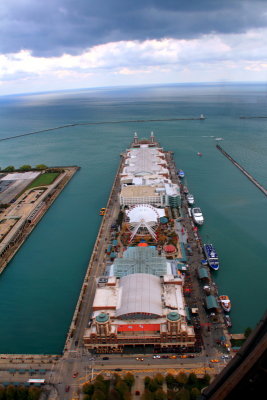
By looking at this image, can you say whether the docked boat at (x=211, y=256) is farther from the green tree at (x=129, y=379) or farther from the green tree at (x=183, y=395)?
the green tree at (x=129, y=379)

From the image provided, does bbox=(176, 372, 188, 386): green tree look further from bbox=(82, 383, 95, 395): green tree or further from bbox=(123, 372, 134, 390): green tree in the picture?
bbox=(82, 383, 95, 395): green tree

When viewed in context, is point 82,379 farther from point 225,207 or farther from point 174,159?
point 174,159

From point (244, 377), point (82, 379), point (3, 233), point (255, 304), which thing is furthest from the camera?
point (3, 233)

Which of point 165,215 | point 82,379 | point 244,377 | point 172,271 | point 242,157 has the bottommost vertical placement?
point 82,379

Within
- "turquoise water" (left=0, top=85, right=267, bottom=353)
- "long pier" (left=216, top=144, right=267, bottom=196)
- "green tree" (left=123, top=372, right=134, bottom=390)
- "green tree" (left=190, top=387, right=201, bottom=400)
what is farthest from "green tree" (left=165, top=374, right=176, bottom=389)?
"long pier" (left=216, top=144, right=267, bottom=196)

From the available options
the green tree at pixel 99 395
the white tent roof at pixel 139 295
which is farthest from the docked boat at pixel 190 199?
the green tree at pixel 99 395

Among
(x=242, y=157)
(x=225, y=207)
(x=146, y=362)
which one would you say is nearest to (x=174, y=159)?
(x=242, y=157)
